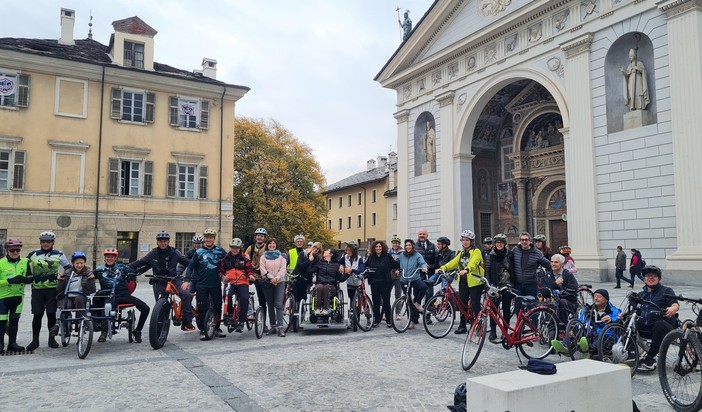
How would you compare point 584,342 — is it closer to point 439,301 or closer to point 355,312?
point 439,301

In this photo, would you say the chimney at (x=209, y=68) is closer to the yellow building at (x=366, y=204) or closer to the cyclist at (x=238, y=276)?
the yellow building at (x=366, y=204)

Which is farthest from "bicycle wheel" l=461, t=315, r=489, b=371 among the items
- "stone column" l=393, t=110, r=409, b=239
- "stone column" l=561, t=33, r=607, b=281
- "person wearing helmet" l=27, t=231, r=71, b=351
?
"stone column" l=393, t=110, r=409, b=239

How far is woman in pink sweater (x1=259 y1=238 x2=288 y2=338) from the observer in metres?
9.45

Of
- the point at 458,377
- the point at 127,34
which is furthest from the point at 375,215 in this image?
the point at 458,377

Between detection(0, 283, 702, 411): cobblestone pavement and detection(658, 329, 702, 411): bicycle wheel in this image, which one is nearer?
detection(658, 329, 702, 411): bicycle wheel

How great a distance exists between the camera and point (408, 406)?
519cm

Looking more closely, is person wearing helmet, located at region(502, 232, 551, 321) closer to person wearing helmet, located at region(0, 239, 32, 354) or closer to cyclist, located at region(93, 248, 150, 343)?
cyclist, located at region(93, 248, 150, 343)

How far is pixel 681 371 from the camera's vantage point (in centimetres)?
516

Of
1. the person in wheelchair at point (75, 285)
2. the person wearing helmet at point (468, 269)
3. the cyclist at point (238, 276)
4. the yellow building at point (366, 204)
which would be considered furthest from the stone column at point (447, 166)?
the yellow building at point (366, 204)

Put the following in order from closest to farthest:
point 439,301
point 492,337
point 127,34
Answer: point 492,337
point 439,301
point 127,34

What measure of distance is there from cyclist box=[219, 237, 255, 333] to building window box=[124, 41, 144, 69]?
2144cm

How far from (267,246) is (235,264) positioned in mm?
790

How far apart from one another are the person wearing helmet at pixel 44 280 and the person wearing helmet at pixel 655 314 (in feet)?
27.7

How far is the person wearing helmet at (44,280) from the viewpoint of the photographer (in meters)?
8.16
